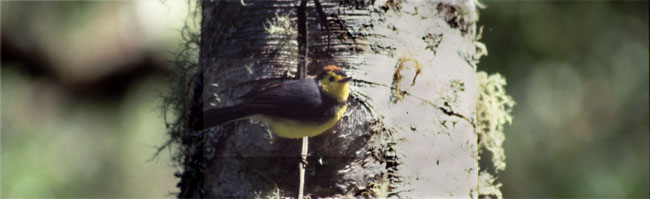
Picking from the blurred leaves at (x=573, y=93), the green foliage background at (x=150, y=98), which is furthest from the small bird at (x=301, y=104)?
the blurred leaves at (x=573, y=93)

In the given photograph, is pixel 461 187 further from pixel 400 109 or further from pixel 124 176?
pixel 124 176

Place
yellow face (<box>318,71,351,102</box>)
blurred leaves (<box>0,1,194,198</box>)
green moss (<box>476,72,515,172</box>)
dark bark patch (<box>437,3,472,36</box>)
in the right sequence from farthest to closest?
blurred leaves (<box>0,1,194,198</box>) → green moss (<box>476,72,515,172</box>) → dark bark patch (<box>437,3,472,36</box>) → yellow face (<box>318,71,351,102</box>)

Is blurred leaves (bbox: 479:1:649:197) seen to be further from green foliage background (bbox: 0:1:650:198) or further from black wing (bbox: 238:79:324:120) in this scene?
black wing (bbox: 238:79:324:120)

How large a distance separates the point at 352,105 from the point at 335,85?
29 millimetres

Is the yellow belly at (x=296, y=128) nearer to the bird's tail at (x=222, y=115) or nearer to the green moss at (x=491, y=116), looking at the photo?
the bird's tail at (x=222, y=115)

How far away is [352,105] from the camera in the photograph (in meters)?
0.64

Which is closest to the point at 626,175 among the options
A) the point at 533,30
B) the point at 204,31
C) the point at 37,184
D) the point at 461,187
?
the point at 533,30

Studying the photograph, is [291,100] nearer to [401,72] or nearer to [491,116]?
[401,72]

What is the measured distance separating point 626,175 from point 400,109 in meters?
1.85

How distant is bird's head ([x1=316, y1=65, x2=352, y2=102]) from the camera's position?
0.62 m

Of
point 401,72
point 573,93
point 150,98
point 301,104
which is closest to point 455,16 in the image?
point 401,72

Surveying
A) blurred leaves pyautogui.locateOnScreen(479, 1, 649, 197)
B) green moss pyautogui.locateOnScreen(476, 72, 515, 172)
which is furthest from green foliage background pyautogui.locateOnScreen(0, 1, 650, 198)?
green moss pyautogui.locateOnScreen(476, 72, 515, 172)

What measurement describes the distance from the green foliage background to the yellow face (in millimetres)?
1371

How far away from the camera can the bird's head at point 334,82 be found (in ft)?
2.05
